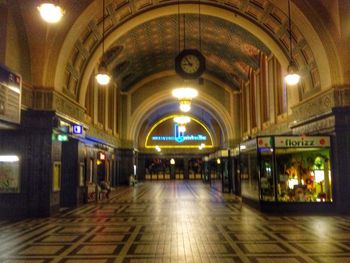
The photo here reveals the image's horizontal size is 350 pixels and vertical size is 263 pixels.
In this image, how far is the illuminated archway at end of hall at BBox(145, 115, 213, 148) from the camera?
3703 centimetres

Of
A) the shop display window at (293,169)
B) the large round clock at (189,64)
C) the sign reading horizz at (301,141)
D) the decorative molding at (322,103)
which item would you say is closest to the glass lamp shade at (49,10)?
the large round clock at (189,64)

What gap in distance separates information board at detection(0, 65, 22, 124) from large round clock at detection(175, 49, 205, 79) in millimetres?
4352

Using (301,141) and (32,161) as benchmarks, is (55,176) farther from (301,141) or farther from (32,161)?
(301,141)

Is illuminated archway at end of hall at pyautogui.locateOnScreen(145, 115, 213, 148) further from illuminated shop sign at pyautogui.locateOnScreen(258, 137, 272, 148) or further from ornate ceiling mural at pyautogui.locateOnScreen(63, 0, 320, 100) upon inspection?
illuminated shop sign at pyautogui.locateOnScreen(258, 137, 272, 148)

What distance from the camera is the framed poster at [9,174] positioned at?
33.6 feet

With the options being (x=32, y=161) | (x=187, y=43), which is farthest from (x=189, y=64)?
(x=187, y=43)

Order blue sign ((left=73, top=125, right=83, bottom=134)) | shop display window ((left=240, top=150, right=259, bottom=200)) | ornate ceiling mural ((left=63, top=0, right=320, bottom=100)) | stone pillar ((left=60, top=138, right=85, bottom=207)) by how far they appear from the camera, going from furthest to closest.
→ stone pillar ((left=60, top=138, right=85, bottom=207))
blue sign ((left=73, top=125, right=83, bottom=134))
ornate ceiling mural ((left=63, top=0, right=320, bottom=100))
shop display window ((left=240, top=150, right=259, bottom=200))

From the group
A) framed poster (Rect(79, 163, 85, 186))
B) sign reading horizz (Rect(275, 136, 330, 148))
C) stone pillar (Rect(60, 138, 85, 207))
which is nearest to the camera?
sign reading horizz (Rect(275, 136, 330, 148))

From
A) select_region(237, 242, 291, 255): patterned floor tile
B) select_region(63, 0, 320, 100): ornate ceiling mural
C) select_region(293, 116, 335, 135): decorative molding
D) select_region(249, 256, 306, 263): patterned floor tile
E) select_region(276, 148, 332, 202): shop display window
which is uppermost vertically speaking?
select_region(63, 0, 320, 100): ornate ceiling mural

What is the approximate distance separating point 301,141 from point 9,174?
8.23 m

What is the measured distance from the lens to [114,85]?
75.3 ft

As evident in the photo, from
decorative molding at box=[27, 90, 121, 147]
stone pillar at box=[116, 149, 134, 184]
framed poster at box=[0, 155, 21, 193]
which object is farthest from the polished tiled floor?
stone pillar at box=[116, 149, 134, 184]

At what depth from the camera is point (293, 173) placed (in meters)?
11.1

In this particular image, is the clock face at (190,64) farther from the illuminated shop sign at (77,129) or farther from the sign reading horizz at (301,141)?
the illuminated shop sign at (77,129)
